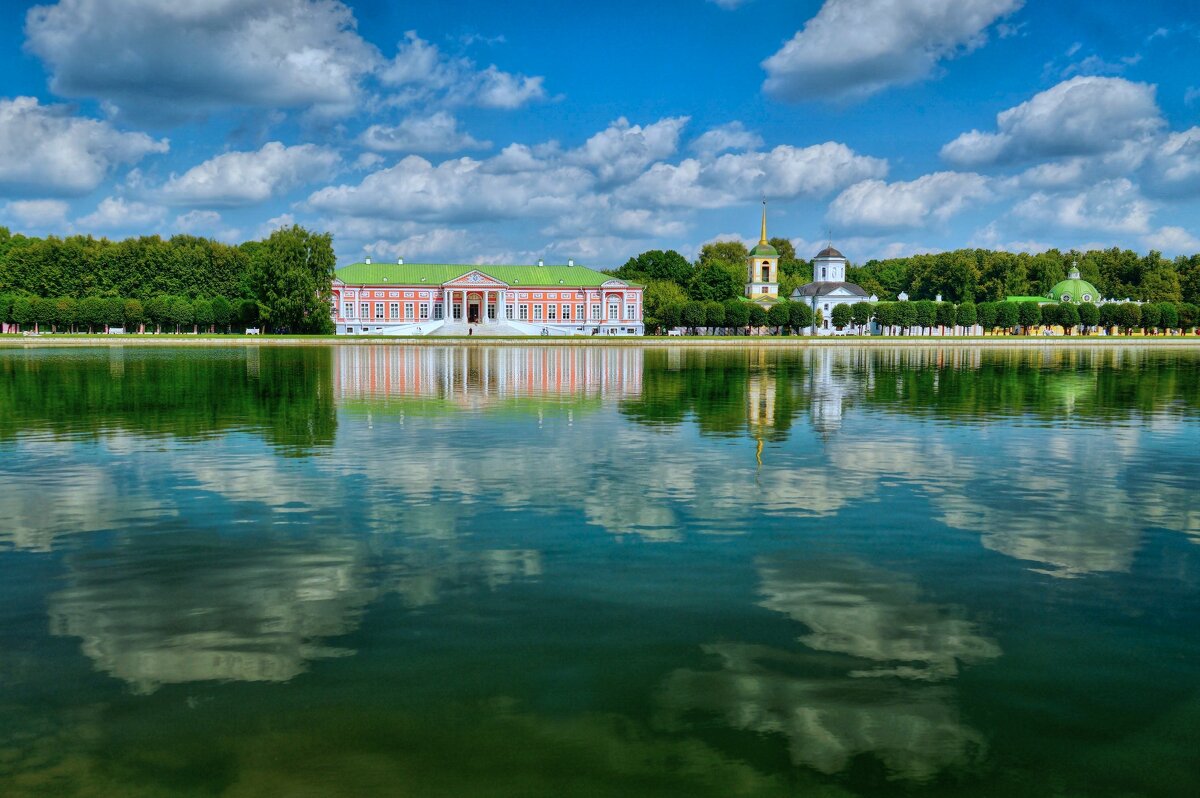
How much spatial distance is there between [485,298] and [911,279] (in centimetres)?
7134

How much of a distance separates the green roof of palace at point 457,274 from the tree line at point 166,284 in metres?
13.1

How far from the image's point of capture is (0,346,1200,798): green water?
548 centimetres

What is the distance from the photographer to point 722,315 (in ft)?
350

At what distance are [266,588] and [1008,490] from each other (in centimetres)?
1002

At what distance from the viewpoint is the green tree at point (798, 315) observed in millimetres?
109375

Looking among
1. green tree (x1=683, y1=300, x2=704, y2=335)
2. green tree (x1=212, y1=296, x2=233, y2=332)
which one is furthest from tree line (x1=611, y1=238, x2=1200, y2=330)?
green tree (x1=212, y1=296, x2=233, y2=332)

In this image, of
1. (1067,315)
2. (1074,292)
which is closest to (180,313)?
(1067,315)

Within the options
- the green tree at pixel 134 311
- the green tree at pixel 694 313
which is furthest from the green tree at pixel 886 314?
the green tree at pixel 134 311

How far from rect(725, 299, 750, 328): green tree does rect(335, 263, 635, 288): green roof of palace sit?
480 inches

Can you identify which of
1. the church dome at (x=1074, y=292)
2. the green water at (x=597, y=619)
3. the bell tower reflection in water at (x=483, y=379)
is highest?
the church dome at (x=1074, y=292)

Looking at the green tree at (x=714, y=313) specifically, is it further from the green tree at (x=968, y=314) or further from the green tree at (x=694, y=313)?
the green tree at (x=968, y=314)

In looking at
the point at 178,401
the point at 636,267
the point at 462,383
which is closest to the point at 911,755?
the point at 178,401

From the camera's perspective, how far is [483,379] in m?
36.6

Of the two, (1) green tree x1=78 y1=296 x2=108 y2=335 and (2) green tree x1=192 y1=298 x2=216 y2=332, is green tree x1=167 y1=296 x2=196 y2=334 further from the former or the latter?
(1) green tree x1=78 y1=296 x2=108 y2=335
